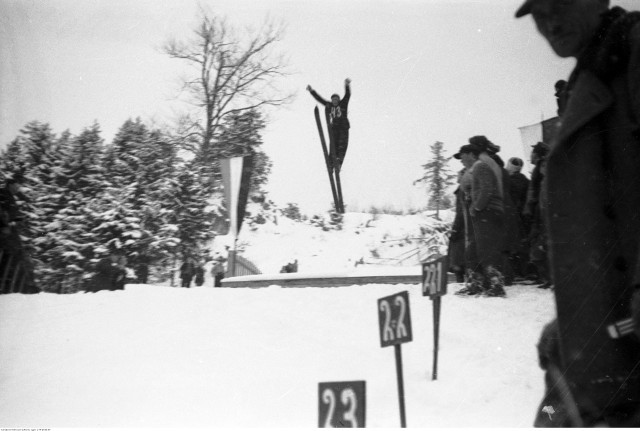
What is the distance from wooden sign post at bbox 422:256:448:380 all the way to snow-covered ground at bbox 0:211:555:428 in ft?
0.66

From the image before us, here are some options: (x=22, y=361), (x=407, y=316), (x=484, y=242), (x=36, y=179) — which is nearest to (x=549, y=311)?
(x=484, y=242)

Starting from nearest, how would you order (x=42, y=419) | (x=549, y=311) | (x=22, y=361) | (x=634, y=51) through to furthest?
(x=634, y=51)
(x=42, y=419)
(x=22, y=361)
(x=549, y=311)

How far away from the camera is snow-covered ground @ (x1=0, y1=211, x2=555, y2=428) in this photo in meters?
2.32

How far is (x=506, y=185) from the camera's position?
4336 millimetres

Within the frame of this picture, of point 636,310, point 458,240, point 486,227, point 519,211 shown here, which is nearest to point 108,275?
point 458,240

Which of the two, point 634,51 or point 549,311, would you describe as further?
point 549,311

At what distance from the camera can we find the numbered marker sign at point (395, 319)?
6.79ft

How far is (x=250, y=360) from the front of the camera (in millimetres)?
2881

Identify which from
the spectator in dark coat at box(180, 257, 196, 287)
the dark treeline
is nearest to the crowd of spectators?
the dark treeline

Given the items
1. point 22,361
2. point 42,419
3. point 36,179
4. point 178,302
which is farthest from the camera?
point 36,179

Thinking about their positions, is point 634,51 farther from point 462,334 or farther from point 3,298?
point 3,298

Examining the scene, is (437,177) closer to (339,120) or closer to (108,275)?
(339,120)

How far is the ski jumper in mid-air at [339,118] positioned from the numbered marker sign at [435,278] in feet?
16.0

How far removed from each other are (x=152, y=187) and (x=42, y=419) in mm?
9793
